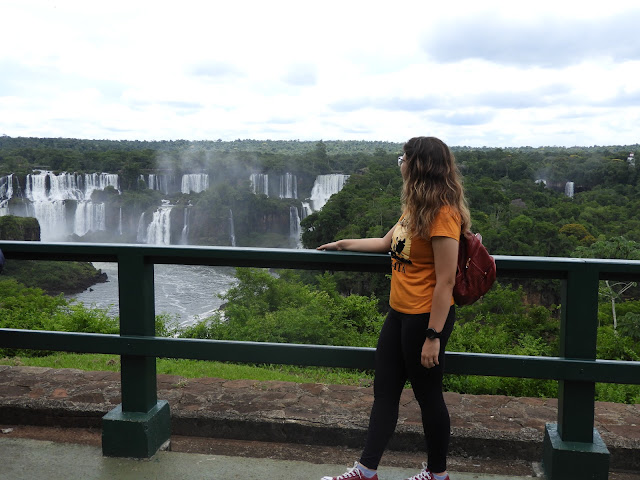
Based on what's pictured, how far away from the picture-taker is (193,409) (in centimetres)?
363

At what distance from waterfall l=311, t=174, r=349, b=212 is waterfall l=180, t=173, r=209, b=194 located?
1258cm

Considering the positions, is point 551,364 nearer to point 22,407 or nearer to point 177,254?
point 177,254

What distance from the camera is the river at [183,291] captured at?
36.5m

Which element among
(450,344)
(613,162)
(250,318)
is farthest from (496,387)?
(613,162)

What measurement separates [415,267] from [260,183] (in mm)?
67360

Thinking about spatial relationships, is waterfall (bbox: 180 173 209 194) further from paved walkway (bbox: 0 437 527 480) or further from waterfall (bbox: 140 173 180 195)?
paved walkway (bbox: 0 437 527 480)

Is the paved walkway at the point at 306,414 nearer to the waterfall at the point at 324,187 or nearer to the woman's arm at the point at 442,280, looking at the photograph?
the woman's arm at the point at 442,280

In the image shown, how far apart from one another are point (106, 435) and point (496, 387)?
10.9 ft

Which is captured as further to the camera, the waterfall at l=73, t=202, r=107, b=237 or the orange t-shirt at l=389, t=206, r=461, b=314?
the waterfall at l=73, t=202, r=107, b=237

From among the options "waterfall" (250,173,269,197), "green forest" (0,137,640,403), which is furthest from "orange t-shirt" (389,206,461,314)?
"waterfall" (250,173,269,197)

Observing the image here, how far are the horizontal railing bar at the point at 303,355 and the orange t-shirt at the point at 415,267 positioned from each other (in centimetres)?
42

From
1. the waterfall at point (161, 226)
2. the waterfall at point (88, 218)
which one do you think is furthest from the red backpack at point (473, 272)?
the waterfall at point (88, 218)

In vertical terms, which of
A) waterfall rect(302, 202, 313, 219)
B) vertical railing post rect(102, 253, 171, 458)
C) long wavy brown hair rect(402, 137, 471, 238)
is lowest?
waterfall rect(302, 202, 313, 219)

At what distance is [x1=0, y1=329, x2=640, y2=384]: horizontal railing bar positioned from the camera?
2.76 m
